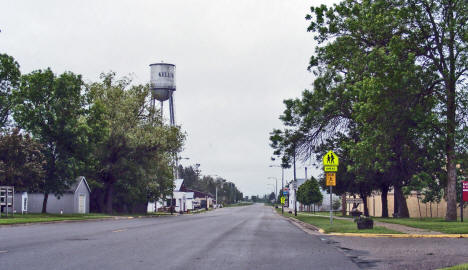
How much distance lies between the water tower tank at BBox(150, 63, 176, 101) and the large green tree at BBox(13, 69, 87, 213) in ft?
88.4

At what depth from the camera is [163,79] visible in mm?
77000

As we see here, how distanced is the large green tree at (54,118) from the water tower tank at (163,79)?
2693 cm

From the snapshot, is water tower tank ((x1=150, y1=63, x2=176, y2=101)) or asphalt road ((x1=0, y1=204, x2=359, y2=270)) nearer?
asphalt road ((x1=0, y1=204, x2=359, y2=270))

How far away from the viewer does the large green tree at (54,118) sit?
48062 millimetres

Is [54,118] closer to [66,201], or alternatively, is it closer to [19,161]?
[19,161]

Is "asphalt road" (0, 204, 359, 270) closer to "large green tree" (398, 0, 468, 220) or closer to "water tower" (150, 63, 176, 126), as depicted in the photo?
"large green tree" (398, 0, 468, 220)

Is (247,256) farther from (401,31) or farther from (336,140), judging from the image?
(336,140)

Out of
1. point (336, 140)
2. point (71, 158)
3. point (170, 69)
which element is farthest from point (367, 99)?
point (170, 69)

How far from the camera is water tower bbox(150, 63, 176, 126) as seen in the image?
77000 millimetres

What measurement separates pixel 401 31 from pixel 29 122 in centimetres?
3268

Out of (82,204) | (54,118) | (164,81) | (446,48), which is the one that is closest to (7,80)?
(54,118)

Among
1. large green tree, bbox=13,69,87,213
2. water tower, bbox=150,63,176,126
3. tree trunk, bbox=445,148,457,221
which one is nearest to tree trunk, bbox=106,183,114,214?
large green tree, bbox=13,69,87,213

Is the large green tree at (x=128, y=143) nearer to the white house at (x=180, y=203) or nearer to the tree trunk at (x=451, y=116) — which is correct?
the white house at (x=180, y=203)

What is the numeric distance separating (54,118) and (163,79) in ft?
99.4
